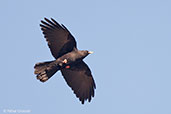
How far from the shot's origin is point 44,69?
17281 millimetres

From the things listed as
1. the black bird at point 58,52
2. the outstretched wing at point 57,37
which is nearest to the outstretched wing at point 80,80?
the black bird at point 58,52

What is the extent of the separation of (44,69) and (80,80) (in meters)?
2.16

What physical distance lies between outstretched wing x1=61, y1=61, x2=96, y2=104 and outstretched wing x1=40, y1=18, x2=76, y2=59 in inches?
40.6

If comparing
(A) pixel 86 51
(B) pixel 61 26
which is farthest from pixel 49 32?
(A) pixel 86 51

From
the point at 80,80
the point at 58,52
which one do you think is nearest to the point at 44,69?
the point at 58,52

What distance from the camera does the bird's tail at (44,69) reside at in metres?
17.3

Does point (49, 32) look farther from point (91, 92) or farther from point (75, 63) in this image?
point (91, 92)

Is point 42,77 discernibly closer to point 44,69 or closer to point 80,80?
point 44,69

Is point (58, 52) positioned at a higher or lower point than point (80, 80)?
higher

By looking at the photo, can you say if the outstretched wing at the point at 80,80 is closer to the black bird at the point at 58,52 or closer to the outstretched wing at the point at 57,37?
the black bird at the point at 58,52

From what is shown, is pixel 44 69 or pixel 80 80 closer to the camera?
pixel 44 69

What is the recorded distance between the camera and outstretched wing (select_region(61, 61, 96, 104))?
18438 mm

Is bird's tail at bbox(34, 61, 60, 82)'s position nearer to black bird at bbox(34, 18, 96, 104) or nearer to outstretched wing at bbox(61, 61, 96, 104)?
black bird at bbox(34, 18, 96, 104)

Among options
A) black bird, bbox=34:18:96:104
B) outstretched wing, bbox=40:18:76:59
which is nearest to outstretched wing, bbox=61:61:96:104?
black bird, bbox=34:18:96:104
